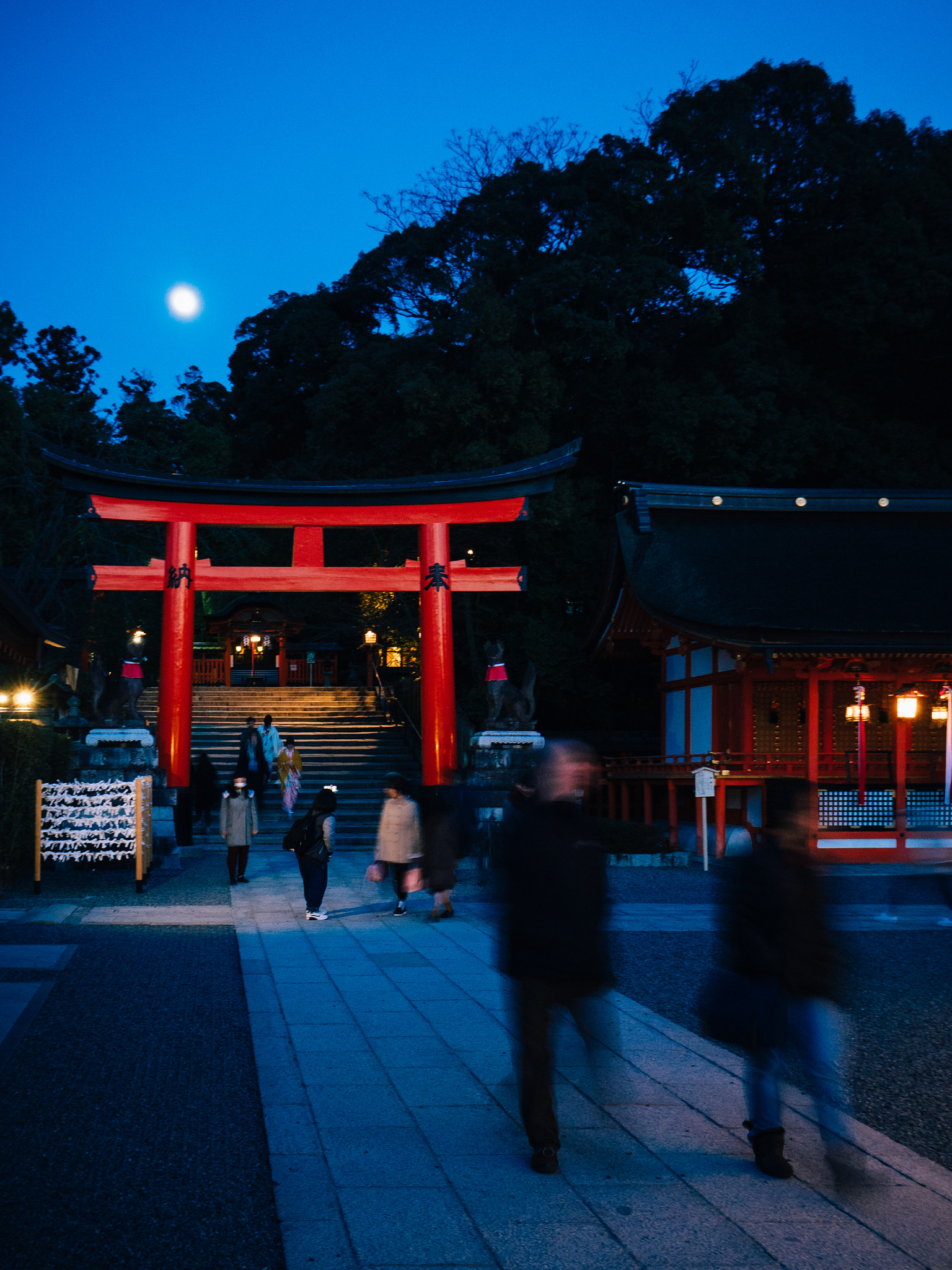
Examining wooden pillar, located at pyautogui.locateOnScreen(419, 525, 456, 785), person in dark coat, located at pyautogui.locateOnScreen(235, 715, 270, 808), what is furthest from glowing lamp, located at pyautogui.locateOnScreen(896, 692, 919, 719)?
person in dark coat, located at pyautogui.locateOnScreen(235, 715, 270, 808)

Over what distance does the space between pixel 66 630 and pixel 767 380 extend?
2127 cm

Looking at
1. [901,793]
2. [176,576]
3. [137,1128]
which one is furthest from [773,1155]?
[176,576]

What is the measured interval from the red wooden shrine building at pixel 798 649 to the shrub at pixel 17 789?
34.1 feet

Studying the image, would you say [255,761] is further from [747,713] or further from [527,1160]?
[527,1160]

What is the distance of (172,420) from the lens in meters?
37.7

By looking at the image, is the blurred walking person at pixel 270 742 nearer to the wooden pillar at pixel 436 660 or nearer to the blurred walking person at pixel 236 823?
the wooden pillar at pixel 436 660

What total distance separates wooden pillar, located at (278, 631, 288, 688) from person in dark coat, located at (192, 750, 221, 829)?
18.7 meters

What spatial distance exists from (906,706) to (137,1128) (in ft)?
51.1

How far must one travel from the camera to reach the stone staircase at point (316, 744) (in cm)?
1873

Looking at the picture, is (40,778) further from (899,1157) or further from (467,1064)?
(899,1157)

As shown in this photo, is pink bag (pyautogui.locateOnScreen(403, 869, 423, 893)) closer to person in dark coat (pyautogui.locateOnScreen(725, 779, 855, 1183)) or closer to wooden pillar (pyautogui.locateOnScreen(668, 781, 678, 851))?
person in dark coat (pyautogui.locateOnScreen(725, 779, 855, 1183))

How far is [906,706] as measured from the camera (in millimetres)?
17484

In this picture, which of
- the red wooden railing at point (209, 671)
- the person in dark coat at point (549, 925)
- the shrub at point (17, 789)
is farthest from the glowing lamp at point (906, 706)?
the red wooden railing at point (209, 671)

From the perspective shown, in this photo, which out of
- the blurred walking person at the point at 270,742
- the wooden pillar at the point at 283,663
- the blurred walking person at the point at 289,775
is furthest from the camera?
the wooden pillar at the point at 283,663
